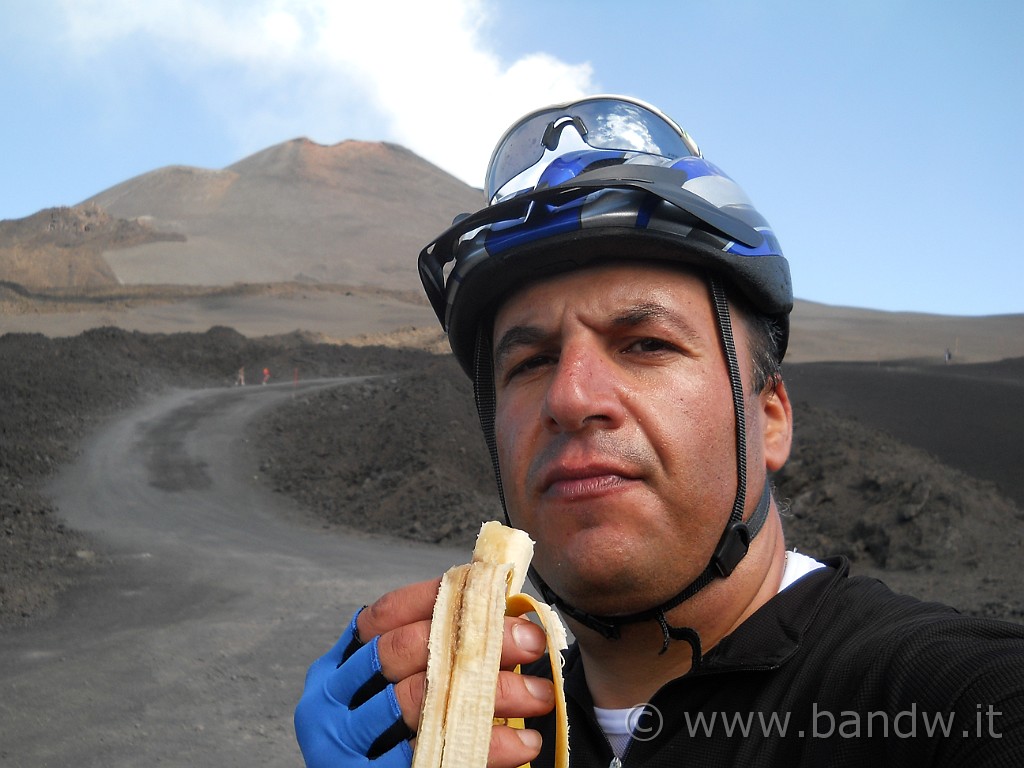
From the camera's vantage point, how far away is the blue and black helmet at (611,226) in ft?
7.47

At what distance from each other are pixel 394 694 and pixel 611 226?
123 cm

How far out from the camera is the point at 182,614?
1153 cm

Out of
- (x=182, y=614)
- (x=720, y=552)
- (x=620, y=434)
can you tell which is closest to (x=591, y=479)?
(x=620, y=434)

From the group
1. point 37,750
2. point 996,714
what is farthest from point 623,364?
point 37,750

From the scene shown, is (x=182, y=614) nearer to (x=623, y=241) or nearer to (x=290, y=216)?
(x=623, y=241)

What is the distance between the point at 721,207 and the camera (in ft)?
8.04

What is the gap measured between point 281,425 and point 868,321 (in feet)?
266

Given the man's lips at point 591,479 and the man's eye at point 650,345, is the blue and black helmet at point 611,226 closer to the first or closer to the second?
the man's eye at point 650,345

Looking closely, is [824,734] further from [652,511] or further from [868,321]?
[868,321]

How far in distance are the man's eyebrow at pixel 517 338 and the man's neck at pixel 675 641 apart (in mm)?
738

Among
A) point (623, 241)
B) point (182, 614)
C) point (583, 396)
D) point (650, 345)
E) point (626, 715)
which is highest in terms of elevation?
point (623, 241)

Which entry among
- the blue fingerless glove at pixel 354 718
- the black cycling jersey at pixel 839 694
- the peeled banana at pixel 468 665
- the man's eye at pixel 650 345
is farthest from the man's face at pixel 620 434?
the blue fingerless glove at pixel 354 718

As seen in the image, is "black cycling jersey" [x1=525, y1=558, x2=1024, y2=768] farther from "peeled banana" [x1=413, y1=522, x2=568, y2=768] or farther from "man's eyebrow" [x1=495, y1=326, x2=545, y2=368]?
"man's eyebrow" [x1=495, y1=326, x2=545, y2=368]

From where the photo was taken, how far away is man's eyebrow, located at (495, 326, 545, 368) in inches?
93.2
